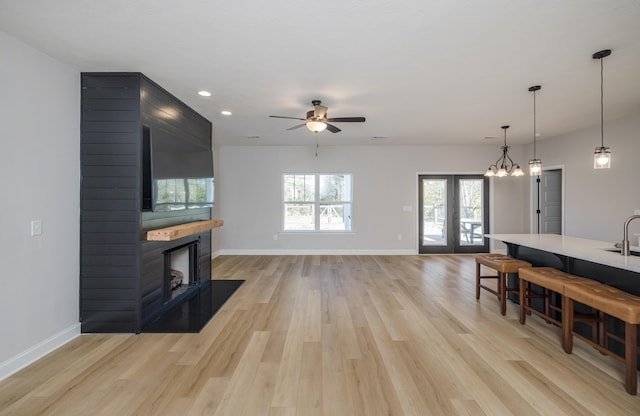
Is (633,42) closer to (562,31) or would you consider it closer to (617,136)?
(562,31)

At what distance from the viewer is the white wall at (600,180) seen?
14.6ft

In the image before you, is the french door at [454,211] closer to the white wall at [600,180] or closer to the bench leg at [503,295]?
the white wall at [600,180]

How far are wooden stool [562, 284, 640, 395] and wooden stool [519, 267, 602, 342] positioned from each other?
77 millimetres

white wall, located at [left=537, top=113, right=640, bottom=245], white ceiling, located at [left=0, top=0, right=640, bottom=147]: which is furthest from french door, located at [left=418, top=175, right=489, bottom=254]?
white ceiling, located at [left=0, top=0, right=640, bottom=147]

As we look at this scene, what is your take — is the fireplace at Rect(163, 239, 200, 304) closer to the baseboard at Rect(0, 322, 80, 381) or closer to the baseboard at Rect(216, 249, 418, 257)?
the baseboard at Rect(0, 322, 80, 381)

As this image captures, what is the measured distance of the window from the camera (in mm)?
7004

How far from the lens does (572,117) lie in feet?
14.8

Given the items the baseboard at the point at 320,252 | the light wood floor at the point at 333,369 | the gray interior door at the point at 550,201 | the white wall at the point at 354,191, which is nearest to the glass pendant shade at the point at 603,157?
the light wood floor at the point at 333,369

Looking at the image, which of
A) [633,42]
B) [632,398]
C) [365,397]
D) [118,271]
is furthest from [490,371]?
[118,271]

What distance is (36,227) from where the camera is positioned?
2.43m

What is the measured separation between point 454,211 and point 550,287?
177 inches

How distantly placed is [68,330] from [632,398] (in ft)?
15.2

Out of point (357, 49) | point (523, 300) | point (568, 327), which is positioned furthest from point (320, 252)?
point (357, 49)

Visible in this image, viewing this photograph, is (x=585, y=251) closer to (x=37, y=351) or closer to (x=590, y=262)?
(x=590, y=262)
